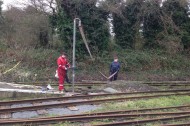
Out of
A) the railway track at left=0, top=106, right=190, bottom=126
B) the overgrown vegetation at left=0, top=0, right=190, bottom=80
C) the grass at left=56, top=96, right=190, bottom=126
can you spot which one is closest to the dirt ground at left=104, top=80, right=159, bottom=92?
the grass at left=56, top=96, right=190, bottom=126

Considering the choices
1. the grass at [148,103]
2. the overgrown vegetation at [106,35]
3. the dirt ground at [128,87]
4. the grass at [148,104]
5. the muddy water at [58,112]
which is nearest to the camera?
the muddy water at [58,112]

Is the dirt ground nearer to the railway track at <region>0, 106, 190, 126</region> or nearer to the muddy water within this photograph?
the muddy water

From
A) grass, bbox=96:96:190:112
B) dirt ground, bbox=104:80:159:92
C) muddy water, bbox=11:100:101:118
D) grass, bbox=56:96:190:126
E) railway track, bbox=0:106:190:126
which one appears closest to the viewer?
railway track, bbox=0:106:190:126

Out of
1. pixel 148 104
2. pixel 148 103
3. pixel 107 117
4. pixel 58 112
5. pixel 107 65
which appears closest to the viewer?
pixel 107 117

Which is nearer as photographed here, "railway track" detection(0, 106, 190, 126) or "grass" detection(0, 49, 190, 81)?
"railway track" detection(0, 106, 190, 126)

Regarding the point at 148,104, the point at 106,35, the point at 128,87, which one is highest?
the point at 106,35

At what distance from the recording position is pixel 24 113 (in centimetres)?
1094

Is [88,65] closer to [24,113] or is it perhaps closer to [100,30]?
[100,30]

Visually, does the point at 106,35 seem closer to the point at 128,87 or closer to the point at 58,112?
the point at 128,87

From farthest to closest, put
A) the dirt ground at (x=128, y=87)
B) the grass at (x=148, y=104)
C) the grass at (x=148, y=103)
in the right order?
1. the dirt ground at (x=128, y=87)
2. the grass at (x=148, y=103)
3. the grass at (x=148, y=104)

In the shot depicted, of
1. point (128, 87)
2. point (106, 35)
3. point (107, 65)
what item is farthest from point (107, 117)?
point (106, 35)

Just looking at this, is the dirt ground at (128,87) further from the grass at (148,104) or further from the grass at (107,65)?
the grass at (107,65)

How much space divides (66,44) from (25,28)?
3.70 m

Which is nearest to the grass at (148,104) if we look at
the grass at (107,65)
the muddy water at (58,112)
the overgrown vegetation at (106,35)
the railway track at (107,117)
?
the railway track at (107,117)
